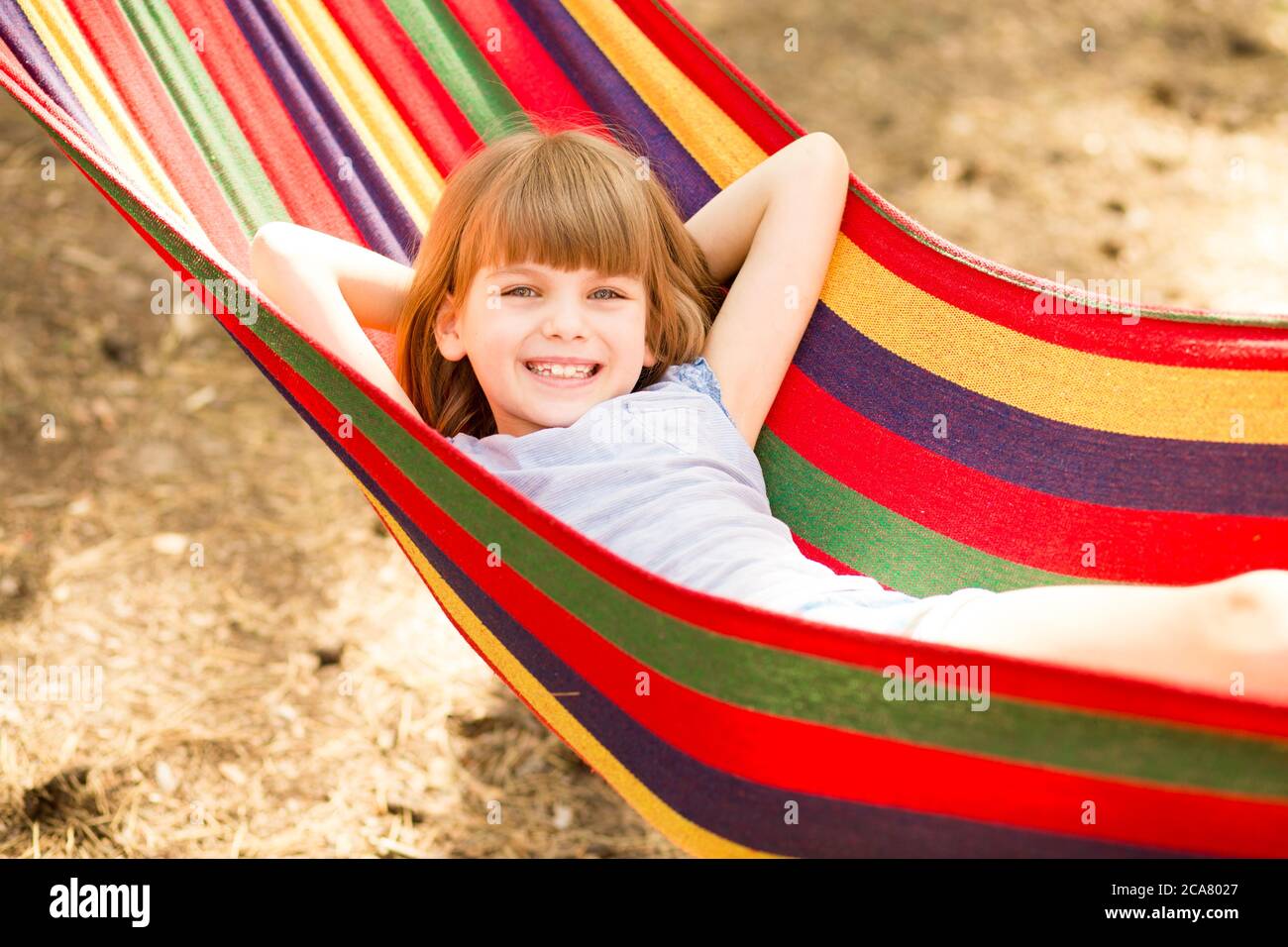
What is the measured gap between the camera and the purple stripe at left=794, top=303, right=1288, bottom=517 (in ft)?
4.96

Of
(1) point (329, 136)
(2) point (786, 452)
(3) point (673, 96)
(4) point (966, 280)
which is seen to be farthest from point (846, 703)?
(1) point (329, 136)

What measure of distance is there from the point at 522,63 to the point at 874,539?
95 centimetres

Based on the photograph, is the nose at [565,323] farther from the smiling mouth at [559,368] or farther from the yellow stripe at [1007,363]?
the yellow stripe at [1007,363]

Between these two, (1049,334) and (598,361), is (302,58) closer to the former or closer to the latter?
(598,361)

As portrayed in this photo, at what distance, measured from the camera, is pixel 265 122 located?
6.47 feet

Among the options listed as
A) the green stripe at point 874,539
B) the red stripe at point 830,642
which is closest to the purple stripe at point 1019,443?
the green stripe at point 874,539

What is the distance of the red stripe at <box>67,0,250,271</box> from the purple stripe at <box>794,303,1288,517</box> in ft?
2.57

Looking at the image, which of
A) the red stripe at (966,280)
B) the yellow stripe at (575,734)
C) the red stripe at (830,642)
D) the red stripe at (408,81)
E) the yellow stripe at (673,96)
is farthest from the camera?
the red stripe at (408,81)

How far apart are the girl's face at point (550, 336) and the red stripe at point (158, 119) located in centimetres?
38

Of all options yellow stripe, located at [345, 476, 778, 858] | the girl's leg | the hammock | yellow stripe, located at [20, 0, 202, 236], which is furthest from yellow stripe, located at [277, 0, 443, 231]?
the girl's leg

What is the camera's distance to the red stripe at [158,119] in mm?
1800

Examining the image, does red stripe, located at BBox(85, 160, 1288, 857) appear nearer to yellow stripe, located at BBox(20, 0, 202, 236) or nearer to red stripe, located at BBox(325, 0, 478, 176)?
yellow stripe, located at BBox(20, 0, 202, 236)

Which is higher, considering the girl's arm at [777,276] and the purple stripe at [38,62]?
the purple stripe at [38,62]

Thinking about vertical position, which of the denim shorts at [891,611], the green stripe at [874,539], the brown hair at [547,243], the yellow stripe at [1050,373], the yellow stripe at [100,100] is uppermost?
the yellow stripe at [100,100]
